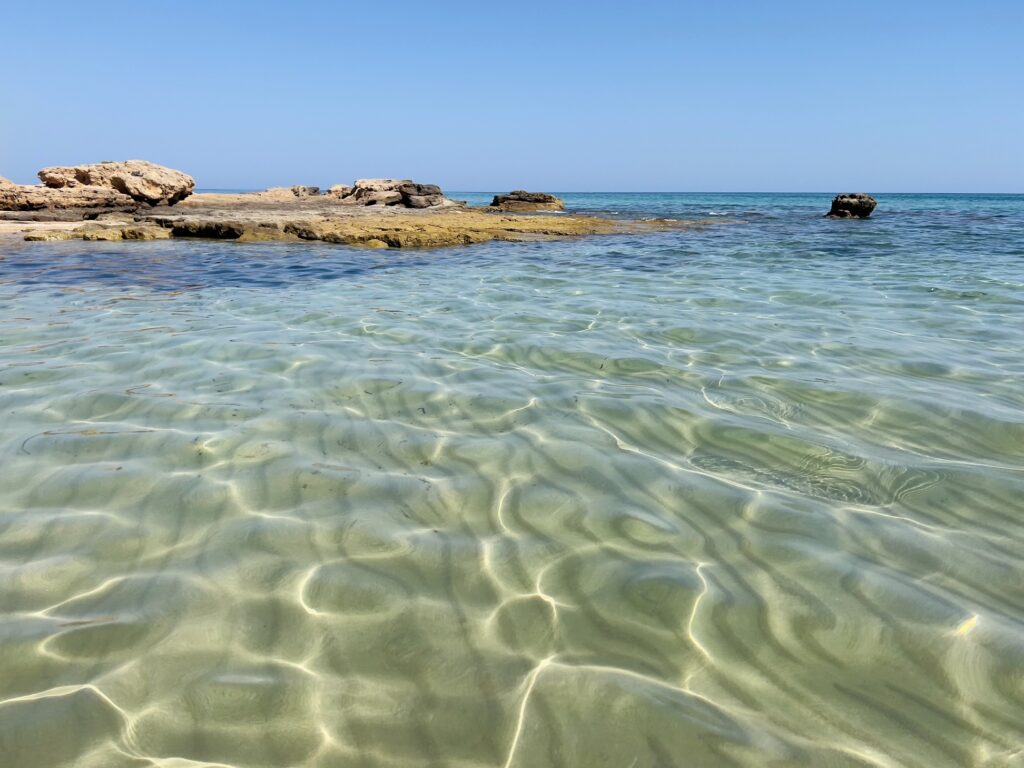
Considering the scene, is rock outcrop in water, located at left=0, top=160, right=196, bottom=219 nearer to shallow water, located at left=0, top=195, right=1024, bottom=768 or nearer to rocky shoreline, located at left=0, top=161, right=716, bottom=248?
rocky shoreline, located at left=0, top=161, right=716, bottom=248

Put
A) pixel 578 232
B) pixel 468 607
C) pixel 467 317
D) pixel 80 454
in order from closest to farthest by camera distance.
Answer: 1. pixel 468 607
2. pixel 80 454
3. pixel 467 317
4. pixel 578 232

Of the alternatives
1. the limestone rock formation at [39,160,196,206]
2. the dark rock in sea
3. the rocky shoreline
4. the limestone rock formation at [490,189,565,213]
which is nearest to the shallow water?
the rocky shoreline

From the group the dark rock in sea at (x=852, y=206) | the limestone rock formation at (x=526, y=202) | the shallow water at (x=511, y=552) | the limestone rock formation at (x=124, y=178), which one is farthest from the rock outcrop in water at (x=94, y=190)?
the dark rock in sea at (x=852, y=206)

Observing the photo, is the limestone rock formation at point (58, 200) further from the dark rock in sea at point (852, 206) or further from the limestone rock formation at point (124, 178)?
the dark rock in sea at point (852, 206)

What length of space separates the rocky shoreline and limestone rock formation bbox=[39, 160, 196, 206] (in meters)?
0.03

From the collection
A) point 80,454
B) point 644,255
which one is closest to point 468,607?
point 80,454

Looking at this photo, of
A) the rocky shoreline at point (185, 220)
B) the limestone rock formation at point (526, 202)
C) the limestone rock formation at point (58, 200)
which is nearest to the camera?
the rocky shoreline at point (185, 220)

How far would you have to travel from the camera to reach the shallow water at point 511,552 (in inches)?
61.0

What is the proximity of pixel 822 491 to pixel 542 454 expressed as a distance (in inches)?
49.1

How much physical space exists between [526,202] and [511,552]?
33586mm

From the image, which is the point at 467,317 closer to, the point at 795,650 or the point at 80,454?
the point at 80,454

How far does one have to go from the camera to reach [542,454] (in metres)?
2.99

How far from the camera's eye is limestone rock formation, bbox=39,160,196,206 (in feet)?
67.1

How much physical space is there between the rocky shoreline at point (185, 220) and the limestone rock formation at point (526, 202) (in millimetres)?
5307
